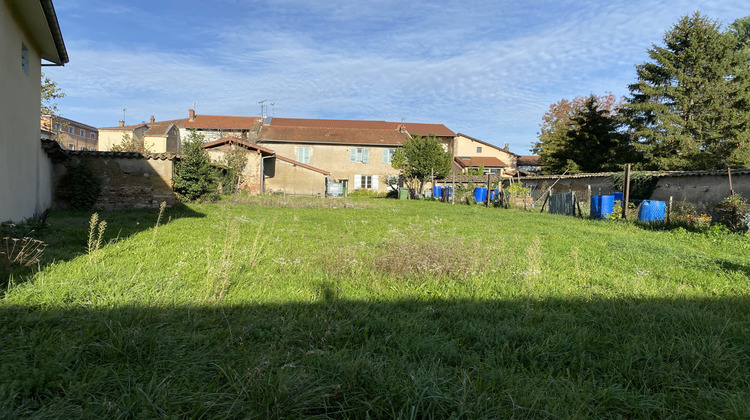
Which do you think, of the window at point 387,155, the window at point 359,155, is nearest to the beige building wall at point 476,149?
the window at point 387,155

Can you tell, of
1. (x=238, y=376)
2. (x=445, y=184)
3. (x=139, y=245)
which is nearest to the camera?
(x=238, y=376)

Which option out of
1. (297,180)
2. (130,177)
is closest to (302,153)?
(297,180)

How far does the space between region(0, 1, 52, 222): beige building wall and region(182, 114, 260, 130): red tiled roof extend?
34479 mm

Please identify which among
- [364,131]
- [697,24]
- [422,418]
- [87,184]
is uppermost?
[697,24]

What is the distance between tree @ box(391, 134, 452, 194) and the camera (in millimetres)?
32781

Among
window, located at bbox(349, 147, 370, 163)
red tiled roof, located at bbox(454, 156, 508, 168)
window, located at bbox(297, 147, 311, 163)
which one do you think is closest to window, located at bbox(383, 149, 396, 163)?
window, located at bbox(349, 147, 370, 163)

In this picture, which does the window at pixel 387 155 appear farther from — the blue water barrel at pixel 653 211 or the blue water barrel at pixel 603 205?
the blue water barrel at pixel 653 211

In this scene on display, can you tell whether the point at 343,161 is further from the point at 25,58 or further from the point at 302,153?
the point at 25,58

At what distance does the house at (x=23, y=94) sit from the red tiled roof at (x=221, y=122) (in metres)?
34.4

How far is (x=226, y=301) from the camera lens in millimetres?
3932

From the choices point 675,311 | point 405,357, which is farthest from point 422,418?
point 675,311

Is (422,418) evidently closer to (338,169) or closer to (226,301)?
(226,301)

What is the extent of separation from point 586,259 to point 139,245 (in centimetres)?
727

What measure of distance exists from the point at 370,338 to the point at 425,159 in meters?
30.3
